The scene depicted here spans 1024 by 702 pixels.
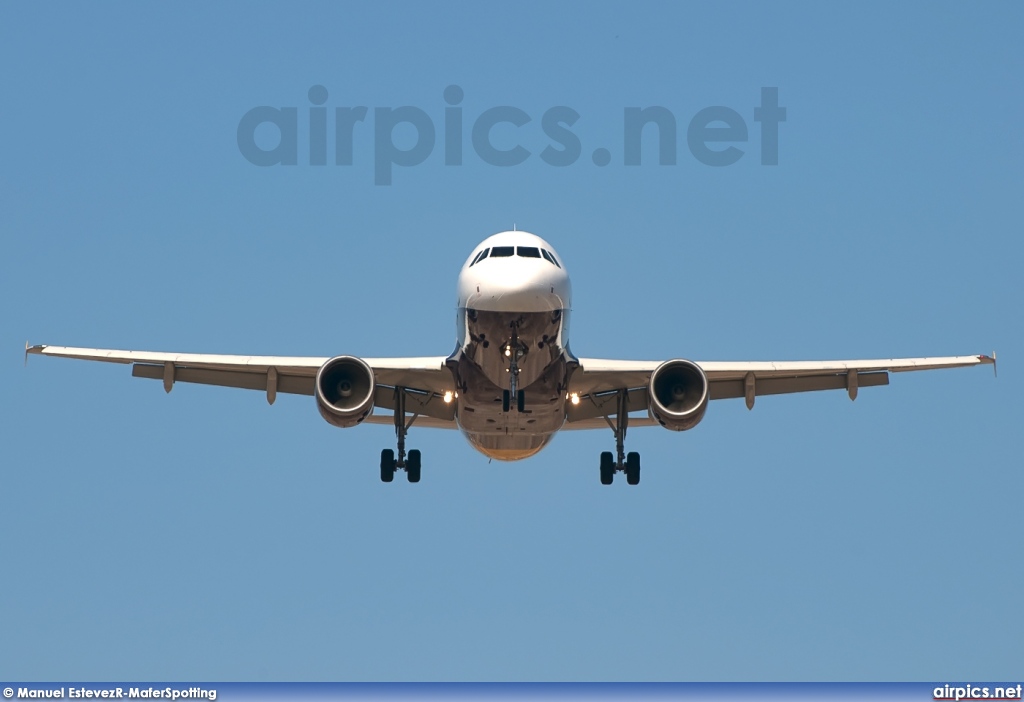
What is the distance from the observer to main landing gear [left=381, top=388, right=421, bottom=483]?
37000mm

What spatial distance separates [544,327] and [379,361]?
16.7ft

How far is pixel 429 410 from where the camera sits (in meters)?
37.4

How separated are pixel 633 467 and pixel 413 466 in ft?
18.5

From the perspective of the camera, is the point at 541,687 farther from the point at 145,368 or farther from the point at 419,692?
the point at 145,368

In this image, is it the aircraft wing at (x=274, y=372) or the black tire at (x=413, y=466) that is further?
the black tire at (x=413, y=466)

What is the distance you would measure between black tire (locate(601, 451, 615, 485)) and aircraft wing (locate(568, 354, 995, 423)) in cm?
115

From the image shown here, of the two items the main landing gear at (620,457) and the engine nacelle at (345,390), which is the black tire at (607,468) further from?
the engine nacelle at (345,390)

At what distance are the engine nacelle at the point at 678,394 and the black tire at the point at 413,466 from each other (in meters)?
7.47

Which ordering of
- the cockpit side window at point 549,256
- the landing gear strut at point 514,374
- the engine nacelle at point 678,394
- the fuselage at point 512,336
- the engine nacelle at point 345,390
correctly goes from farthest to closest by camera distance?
1. the engine nacelle at point 678,394
2. the engine nacelle at point 345,390
3. the cockpit side window at point 549,256
4. the landing gear strut at point 514,374
5. the fuselage at point 512,336

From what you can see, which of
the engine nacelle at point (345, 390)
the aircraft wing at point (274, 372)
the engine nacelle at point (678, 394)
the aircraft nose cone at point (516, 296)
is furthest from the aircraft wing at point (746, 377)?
the engine nacelle at point (345, 390)

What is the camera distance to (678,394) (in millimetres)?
34219

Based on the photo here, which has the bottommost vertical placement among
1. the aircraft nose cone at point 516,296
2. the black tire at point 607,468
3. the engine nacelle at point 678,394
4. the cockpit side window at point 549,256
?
the black tire at point 607,468

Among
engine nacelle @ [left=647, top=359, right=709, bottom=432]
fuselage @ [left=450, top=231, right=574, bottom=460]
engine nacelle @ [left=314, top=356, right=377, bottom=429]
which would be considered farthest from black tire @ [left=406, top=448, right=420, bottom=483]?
engine nacelle @ [left=647, top=359, right=709, bottom=432]

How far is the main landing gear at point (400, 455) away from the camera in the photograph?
37.0 m
